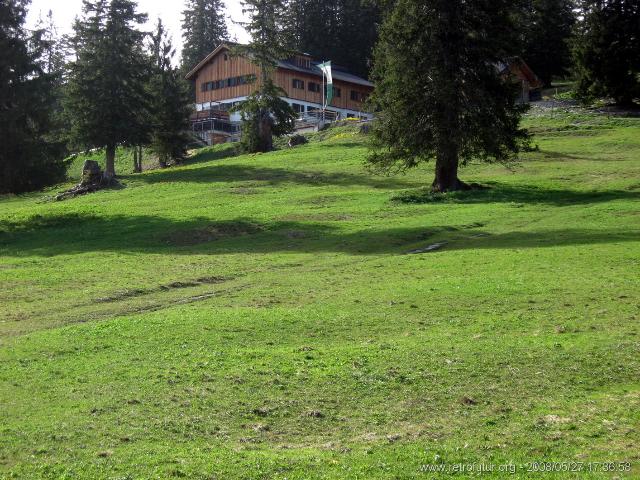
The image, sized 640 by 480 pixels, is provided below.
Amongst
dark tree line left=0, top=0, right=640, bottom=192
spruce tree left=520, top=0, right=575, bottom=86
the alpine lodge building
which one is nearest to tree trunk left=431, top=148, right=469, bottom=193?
dark tree line left=0, top=0, right=640, bottom=192

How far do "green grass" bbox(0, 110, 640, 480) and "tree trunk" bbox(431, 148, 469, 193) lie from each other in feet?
13.9

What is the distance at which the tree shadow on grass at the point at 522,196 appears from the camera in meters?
37.4

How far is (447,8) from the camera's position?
38.5 metres

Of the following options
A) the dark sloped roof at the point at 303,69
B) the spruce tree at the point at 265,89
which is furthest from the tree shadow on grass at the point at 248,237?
the dark sloped roof at the point at 303,69

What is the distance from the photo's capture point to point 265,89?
218ft

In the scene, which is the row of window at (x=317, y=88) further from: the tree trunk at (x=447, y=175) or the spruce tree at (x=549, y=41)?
the tree trunk at (x=447, y=175)

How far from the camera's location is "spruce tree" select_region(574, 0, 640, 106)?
218 ft

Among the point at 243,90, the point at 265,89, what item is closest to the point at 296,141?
the point at 265,89

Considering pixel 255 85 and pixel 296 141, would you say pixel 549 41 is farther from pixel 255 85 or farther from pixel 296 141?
pixel 296 141

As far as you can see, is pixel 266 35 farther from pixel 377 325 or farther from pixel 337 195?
pixel 377 325

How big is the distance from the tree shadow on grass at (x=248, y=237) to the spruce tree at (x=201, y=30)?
93450mm

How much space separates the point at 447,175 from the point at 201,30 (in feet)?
317

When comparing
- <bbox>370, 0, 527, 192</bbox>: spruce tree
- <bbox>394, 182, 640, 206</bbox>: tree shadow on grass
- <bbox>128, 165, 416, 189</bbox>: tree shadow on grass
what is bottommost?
<bbox>394, 182, 640, 206</bbox>: tree shadow on grass

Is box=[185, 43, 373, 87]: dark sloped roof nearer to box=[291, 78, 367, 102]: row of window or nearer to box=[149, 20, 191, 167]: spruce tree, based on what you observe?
box=[291, 78, 367, 102]: row of window
